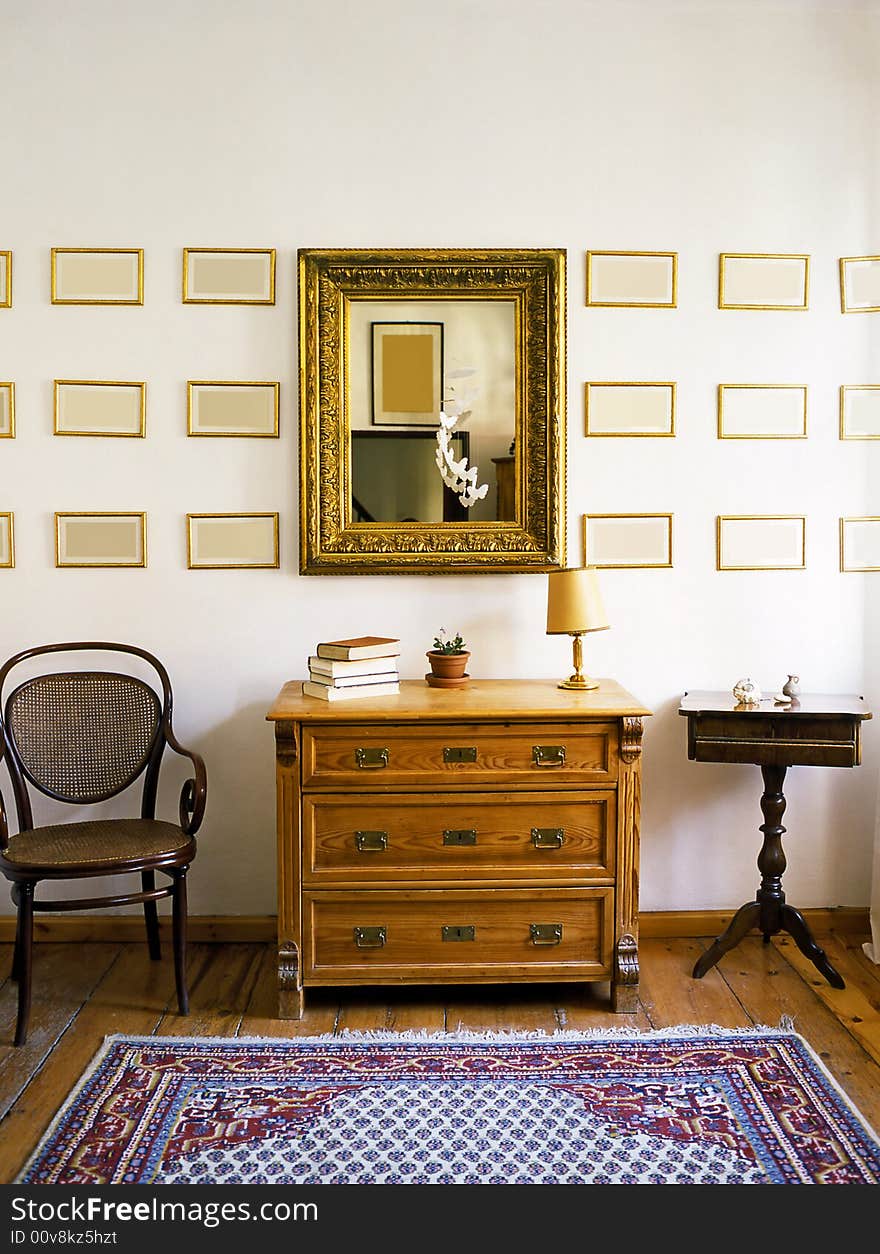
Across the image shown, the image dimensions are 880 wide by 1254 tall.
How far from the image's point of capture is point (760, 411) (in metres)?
3.56

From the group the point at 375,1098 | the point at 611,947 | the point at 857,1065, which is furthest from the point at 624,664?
the point at 375,1098

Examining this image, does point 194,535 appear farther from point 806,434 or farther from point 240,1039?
point 806,434

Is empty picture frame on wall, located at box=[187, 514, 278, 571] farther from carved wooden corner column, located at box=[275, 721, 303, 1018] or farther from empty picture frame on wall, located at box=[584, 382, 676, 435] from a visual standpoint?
empty picture frame on wall, located at box=[584, 382, 676, 435]

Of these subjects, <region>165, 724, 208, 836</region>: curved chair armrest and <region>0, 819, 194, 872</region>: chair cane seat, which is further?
<region>165, 724, 208, 836</region>: curved chair armrest

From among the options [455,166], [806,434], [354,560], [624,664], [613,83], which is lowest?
[624,664]

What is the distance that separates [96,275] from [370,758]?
6.04ft

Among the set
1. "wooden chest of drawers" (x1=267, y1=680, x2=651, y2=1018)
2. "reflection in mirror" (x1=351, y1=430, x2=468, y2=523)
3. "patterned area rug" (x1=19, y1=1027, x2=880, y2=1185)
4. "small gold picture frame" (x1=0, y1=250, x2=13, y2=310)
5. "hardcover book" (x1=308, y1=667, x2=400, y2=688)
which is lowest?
"patterned area rug" (x1=19, y1=1027, x2=880, y2=1185)

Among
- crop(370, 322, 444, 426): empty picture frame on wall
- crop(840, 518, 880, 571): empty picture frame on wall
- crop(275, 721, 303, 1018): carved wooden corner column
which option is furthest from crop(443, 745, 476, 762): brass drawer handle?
crop(840, 518, 880, 571): empty picture frame on wall

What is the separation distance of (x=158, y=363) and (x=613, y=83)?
1.77 meters

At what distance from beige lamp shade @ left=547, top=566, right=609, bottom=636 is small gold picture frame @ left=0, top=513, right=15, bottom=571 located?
1.79 metres

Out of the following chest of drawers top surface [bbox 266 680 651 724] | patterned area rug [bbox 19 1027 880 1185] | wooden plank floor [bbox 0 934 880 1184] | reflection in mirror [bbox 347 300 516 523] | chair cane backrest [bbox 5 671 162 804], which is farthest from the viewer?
reflection in mirror [bbox 347 300 516 523]

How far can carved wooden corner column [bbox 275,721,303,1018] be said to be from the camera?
2984 mm

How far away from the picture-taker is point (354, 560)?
11.5 ft

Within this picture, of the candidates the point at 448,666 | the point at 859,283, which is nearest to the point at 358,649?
A: the point at 448,666
